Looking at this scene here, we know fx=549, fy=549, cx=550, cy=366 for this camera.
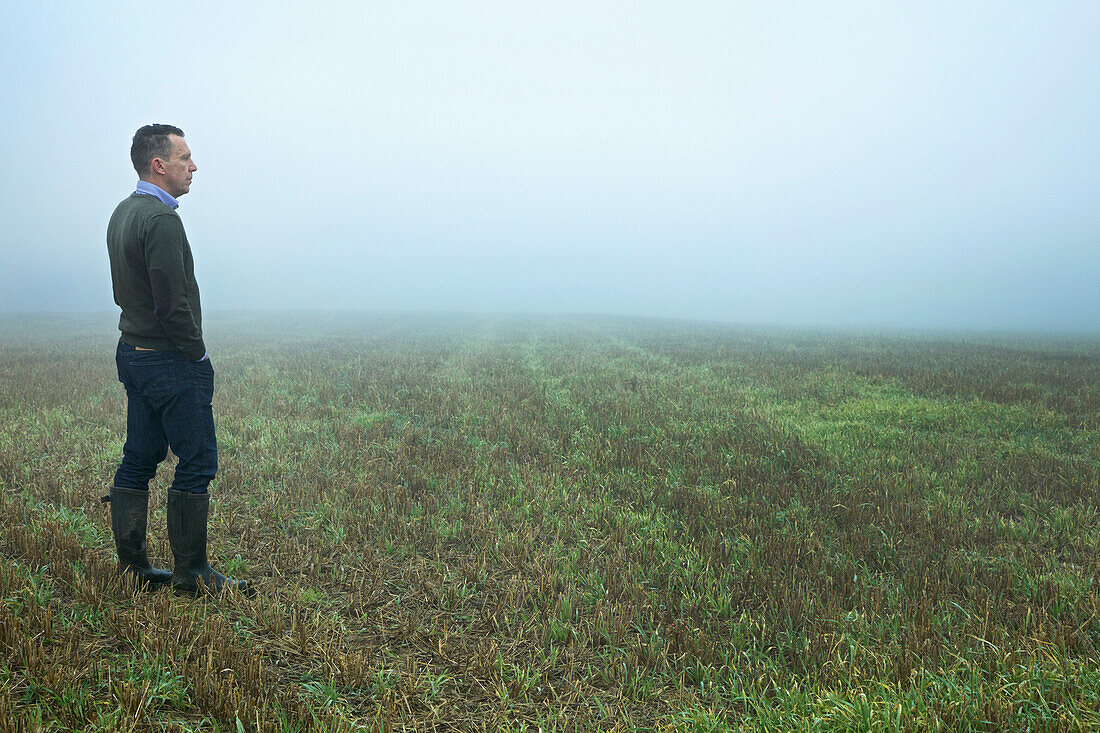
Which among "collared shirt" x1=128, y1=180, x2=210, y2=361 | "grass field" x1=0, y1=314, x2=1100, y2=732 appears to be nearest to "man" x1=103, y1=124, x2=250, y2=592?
"collared shirt" x1=128, y1=180, x2=210, y2=361

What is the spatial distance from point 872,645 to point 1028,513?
3.65 meters

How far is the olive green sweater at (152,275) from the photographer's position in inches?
138

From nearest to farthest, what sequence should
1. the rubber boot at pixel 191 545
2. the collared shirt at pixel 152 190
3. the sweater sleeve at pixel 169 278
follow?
the sweater sleeve at pixel 169 278, the collared shirt at pixel 152 190, the rubber boot at pixel 191 545

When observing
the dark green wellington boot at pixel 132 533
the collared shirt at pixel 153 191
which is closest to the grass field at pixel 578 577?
the dark green wellington boot at pixel 132 533

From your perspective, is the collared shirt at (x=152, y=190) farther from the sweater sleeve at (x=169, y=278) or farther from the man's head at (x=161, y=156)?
the sweater sleeve at (x=169, y=278)

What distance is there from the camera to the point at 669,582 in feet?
13.8

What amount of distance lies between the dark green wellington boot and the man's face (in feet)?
6.94

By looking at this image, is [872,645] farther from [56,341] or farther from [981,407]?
[56,341]

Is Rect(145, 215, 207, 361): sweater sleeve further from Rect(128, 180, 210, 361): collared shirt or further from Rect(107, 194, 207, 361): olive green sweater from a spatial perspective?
Rect(128, 180, 210, 361): collared shirt

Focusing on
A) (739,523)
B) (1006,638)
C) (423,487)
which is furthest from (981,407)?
(423,487)

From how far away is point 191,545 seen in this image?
3.88 metres

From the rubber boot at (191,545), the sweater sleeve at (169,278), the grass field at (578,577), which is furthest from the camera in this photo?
the rubber boot at (191,545)

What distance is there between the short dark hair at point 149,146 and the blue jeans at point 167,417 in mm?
1232

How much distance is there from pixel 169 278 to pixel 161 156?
895 mm
